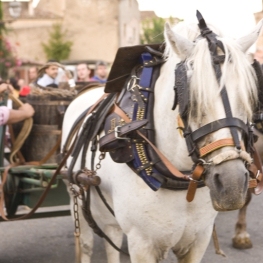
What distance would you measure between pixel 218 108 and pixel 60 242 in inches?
148

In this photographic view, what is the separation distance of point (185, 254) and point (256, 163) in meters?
0.63

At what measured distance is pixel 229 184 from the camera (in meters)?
2.32

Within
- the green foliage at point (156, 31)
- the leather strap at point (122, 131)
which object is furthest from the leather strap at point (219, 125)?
the green foliage at point (156, 31)

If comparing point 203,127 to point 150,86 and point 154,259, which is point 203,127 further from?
point 154,259

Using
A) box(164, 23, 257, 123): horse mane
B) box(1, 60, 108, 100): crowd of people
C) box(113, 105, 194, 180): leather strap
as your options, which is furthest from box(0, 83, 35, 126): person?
box(164, 23, 257, 123): horse mane

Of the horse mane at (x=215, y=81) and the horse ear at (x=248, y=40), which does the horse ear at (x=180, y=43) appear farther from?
the horse ear at (x=248, y=40)

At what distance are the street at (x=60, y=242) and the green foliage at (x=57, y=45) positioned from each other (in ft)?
89.7

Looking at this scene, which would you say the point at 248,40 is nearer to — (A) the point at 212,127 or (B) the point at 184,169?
(A) the point at 212,127

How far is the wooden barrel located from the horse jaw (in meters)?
2.69

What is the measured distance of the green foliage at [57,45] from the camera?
3334 cm

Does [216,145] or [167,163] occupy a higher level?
[216,145]

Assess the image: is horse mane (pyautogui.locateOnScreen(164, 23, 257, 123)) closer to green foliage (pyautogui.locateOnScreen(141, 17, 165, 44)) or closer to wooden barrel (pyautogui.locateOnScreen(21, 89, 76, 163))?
green foliage (pyautogui.locateOnScreen(141, 17, 165, 44))

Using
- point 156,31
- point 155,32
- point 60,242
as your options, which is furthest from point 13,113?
point 156,31

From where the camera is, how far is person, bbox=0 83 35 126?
445 cm
